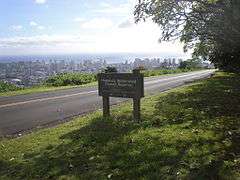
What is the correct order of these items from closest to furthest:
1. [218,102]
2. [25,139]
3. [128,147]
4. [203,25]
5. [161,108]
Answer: [128,147] → [25,139] → [161,108] → [218,102] → [203,25]

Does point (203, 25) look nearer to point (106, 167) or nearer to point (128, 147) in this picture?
point (128, 147)

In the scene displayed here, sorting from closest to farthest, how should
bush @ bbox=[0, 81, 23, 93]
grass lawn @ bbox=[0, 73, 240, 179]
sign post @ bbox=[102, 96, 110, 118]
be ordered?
grass lawn @ bbox=[0, 73, 240, 179] → sign post @ bbox=[102, 96, 110, 118] → bush @ bbox=[0, 81, 23, 93]

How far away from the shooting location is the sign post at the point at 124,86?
11.9m

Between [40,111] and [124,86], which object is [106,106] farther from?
[40,111]

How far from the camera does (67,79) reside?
3656 centimetres

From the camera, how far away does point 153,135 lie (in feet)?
32.0

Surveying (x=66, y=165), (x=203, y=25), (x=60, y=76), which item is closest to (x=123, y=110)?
(x=66, y=165)

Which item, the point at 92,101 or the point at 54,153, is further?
the point at 92,101

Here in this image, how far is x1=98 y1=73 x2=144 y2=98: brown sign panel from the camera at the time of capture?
11.9 m

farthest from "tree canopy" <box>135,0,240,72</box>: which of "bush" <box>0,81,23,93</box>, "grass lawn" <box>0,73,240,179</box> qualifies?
"bush" <box>0,81,23,93</box>

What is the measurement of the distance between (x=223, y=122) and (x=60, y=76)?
89.6 feet

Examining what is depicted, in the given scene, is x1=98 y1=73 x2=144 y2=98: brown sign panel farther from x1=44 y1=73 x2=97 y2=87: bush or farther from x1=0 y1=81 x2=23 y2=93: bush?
x1=44 y1=73 x2=97 y2=87: bush

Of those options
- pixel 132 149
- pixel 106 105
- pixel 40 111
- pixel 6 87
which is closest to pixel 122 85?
pixel 106 105

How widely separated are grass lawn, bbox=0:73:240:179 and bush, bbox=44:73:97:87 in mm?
23178
